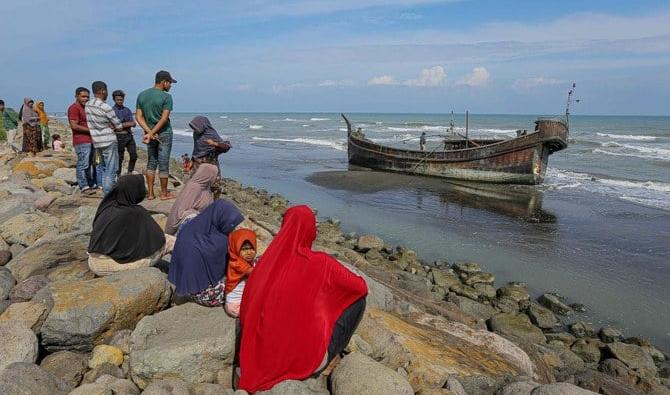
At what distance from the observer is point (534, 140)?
1912 centimetres

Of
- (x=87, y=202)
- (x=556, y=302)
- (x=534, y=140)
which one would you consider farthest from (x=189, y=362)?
(x=534, y=140)

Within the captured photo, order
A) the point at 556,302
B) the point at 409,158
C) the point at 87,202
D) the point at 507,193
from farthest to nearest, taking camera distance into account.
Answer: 1. the point at 409,158
2. the point at 507,193
3. the point at 556,302
4. the point at 87,202

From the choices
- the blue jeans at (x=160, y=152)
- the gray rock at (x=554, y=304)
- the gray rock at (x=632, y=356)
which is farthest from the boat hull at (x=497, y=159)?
the blue jeans at (x=160, y=152)

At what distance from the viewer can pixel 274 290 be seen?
3109mm

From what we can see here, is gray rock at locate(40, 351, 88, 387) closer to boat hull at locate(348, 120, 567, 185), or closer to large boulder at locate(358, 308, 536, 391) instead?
large boulder at locate(358, 308, 536, 391)

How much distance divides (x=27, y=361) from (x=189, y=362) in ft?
3.75

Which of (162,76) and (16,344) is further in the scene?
(162,76)

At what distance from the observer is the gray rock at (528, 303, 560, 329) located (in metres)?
7.19

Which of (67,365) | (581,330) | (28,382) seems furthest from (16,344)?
(581,330)

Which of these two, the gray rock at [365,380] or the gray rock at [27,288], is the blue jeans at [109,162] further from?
the gray rock at [365,380]

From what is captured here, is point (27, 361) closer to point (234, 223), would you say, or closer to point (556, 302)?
point (234, 223)

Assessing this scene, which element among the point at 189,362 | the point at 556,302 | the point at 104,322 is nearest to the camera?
the point at 189,362

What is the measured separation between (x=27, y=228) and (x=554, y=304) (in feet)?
25.9

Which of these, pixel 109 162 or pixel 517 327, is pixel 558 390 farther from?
pixel 109 162
